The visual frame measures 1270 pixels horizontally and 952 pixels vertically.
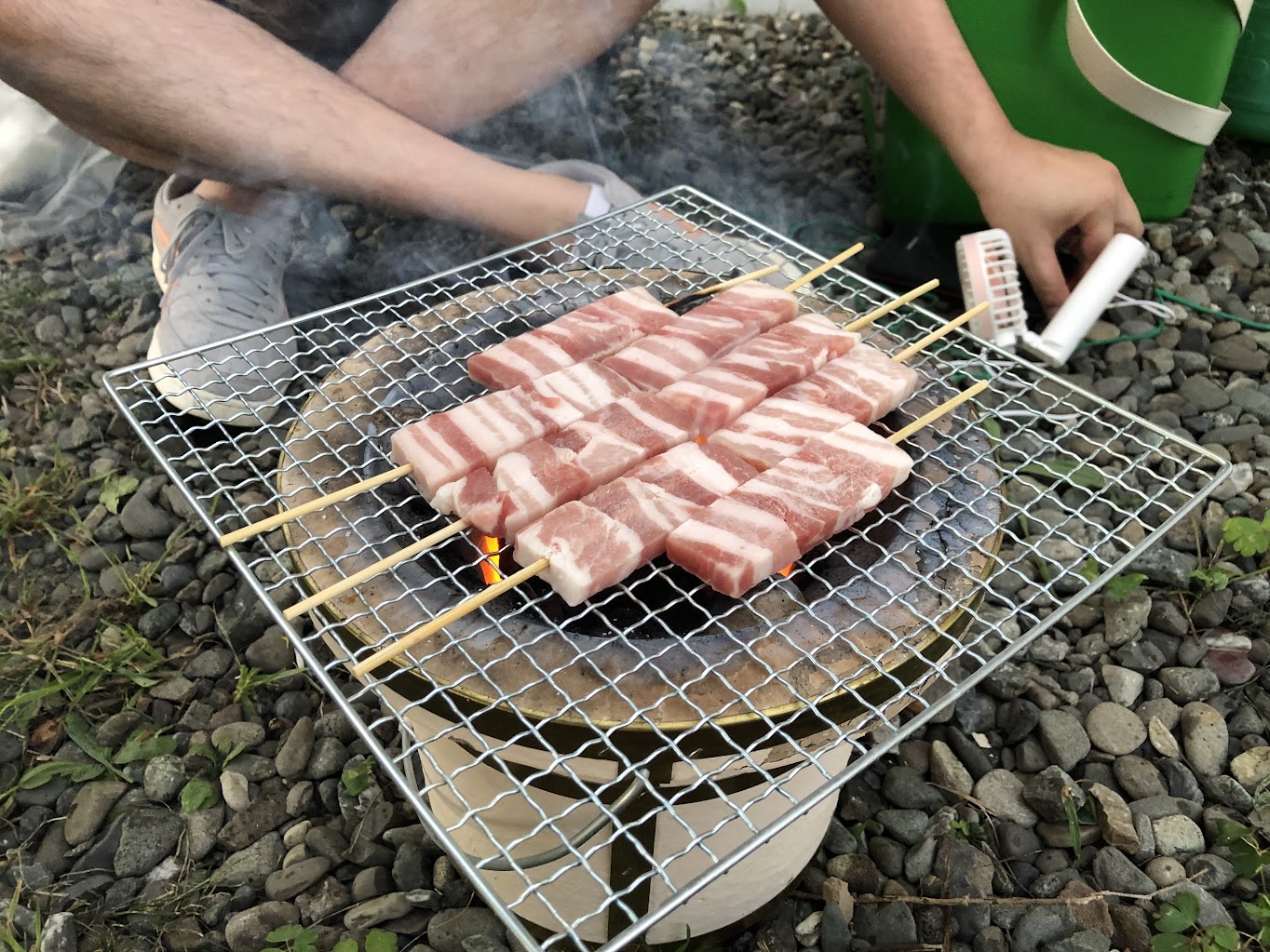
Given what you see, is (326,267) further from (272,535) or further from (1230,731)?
(1230,731)

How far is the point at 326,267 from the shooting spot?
16.6 feet

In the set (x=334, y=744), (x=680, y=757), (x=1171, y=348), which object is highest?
(x=680, y=757)

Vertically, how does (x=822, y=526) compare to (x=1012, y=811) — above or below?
above

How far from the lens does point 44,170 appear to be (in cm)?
587

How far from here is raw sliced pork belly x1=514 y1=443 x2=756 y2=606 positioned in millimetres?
2033

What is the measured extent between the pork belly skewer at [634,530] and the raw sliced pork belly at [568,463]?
0.08 metres

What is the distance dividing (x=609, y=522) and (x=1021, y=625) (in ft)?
6.90

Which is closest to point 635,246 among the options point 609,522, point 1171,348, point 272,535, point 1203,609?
point 609,522

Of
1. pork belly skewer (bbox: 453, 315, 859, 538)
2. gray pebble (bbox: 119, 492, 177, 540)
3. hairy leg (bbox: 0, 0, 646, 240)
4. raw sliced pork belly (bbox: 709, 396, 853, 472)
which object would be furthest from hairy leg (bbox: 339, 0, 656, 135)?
raw sliced pork belly (bbox: 709, 396, 853, 472)

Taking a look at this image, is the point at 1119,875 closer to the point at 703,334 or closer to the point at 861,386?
the point at 861,386

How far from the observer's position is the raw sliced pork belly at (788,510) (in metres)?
2.05

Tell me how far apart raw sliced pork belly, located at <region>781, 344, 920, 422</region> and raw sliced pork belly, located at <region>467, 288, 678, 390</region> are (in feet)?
1.73

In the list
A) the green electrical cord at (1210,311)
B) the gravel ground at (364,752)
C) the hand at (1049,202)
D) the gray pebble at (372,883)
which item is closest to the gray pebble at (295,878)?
the gravel ground at (364,752)

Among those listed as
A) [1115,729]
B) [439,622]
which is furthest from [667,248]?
[1115,729]
